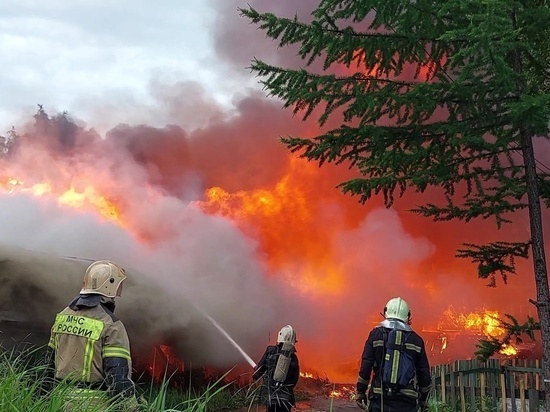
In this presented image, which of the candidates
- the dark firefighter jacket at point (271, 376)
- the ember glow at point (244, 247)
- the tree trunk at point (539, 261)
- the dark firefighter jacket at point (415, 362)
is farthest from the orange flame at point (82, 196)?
the tree trunk at point (539, 261)

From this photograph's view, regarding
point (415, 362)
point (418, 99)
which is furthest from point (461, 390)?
point (418, 99)

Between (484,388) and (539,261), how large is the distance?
189 cm

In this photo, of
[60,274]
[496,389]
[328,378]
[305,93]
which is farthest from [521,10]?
[328,378]

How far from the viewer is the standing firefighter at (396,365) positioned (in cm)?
446

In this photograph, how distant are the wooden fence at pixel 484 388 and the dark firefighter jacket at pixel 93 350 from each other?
5.46 metres

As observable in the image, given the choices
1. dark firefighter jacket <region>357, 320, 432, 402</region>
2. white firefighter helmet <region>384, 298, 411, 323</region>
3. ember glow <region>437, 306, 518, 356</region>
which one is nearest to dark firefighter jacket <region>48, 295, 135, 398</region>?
dark firefighter jacket <region>357, 320, 432, 402</region>

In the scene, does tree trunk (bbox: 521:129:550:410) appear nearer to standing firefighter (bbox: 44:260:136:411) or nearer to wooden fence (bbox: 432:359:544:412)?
wooden fence (bbox: 432:359:544:412)

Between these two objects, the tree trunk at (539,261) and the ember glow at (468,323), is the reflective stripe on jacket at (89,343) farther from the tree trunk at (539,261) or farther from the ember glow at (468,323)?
the ember glow at (468,323)

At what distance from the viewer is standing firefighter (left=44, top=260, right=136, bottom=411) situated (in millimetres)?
2682

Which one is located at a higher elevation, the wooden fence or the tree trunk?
the tree trunk

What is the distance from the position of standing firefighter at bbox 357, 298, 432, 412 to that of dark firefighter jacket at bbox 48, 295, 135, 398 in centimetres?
255

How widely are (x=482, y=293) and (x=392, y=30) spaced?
14.4 m

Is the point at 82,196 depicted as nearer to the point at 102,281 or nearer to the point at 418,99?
the point at 418,99

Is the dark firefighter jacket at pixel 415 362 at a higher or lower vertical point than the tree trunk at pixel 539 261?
lower
